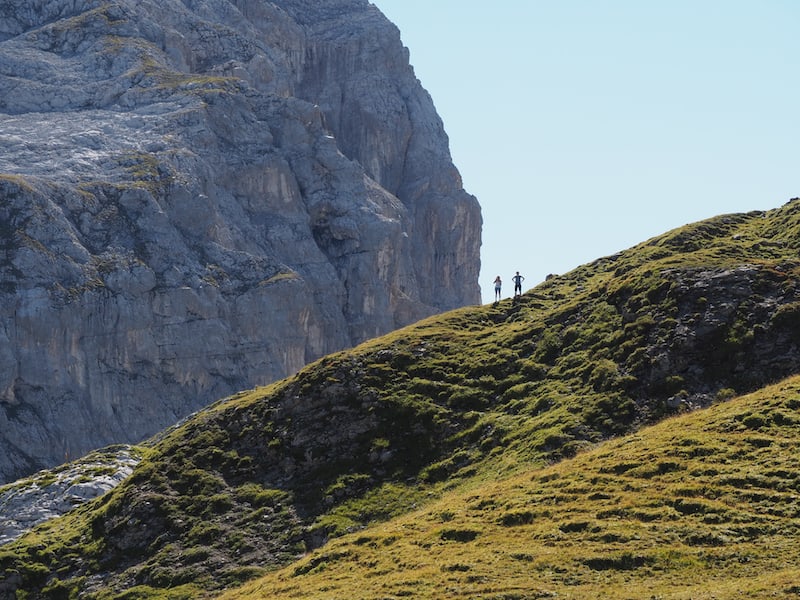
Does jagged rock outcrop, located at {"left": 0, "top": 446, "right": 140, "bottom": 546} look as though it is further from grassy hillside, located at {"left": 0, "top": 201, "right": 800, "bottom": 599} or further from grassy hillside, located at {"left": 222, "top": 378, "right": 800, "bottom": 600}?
grassy hillside, located at {"left": 222, "top": 378, "right": 800, "bottom": 600}

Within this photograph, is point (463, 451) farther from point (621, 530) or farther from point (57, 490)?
point (57, 490)

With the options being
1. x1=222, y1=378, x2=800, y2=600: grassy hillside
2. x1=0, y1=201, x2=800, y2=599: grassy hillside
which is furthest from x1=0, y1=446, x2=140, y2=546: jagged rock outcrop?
x1=222, y1=378, x2=800, y2=600: grassy hillside

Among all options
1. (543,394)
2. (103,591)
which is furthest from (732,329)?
(103,591)

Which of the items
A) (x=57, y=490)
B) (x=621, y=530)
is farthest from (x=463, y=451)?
(x=57, y=490)

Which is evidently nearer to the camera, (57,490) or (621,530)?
(621,530)

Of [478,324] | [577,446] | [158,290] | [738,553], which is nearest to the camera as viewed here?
[738,553]

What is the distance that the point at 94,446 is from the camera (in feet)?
580

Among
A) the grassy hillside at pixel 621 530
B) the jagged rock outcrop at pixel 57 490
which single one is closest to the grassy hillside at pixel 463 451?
the grassy hillside at pixel 621 530

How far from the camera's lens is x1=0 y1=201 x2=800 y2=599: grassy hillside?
49.3m

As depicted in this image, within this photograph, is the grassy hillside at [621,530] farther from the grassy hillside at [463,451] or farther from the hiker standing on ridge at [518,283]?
the hiker standing on ridge at [518,283]

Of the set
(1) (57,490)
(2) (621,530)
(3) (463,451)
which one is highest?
(3) (463,451)

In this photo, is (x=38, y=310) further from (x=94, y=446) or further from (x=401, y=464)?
(x=401, y=464)

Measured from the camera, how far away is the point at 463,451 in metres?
66.0

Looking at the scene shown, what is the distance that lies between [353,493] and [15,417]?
391 feet
